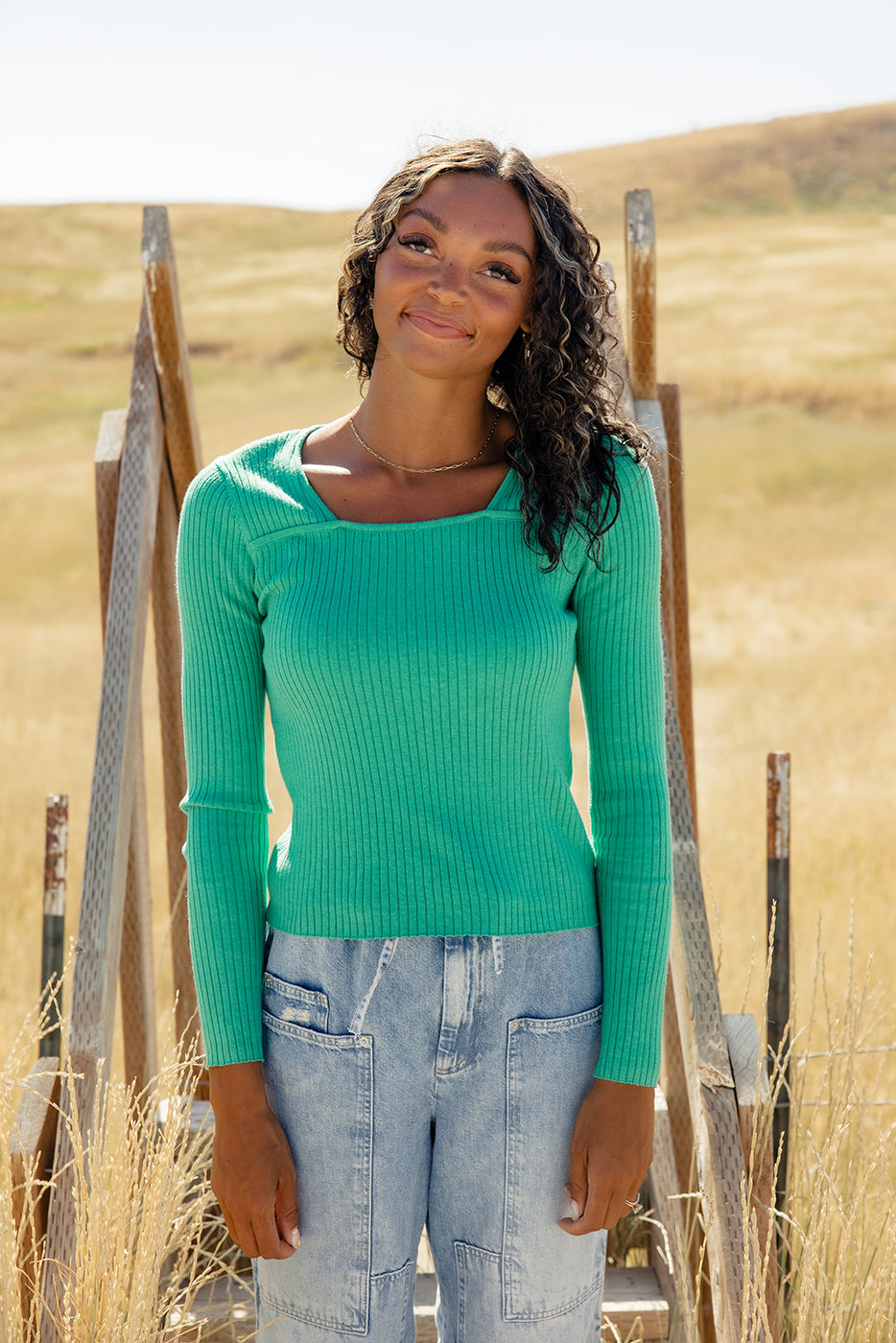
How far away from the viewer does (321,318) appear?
38.3 m

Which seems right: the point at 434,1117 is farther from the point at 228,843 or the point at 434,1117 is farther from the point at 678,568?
the point at 678,568

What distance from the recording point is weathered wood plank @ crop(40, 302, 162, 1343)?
6.12 ft

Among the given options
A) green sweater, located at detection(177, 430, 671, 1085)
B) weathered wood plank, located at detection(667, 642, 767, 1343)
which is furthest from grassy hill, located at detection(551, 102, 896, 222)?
green sweater, located at detection(177, 430, 671, 1085)

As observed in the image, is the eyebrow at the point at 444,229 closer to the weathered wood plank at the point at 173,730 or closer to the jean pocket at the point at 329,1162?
the jean pocket at the point at 329,1162

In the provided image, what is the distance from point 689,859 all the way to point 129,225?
198 ft

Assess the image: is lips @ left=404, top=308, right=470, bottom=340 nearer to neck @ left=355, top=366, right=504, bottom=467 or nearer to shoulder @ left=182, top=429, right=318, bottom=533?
neck @ left=355, top=366, right=504, bottom=467

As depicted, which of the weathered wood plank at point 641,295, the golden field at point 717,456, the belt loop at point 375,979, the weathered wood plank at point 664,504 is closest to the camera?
the belt loop at point 375,979

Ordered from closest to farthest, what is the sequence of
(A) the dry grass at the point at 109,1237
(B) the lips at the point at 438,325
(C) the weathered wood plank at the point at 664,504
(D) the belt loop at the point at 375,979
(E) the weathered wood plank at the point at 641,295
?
(D) the belt loop at the point at 375,979, (B) the lips at the point at 438,325, (A) the dry grass at the point at 109,1237, (C) the weathered wood plank at the point at 664,504, (E) the weathered wood plank at the point at 641,295

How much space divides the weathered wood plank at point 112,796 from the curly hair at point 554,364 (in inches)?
34.3

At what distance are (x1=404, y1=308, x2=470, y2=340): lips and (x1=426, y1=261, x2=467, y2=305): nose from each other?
0.07ft

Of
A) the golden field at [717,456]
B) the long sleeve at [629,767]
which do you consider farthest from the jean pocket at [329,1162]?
the golden field at [717,456]

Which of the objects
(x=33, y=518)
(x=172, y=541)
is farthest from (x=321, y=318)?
(x=172, y=541)

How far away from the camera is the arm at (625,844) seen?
4.88 ft

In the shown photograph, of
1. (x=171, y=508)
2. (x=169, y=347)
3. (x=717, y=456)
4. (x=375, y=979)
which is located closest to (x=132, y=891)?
(x=171, y=508)
